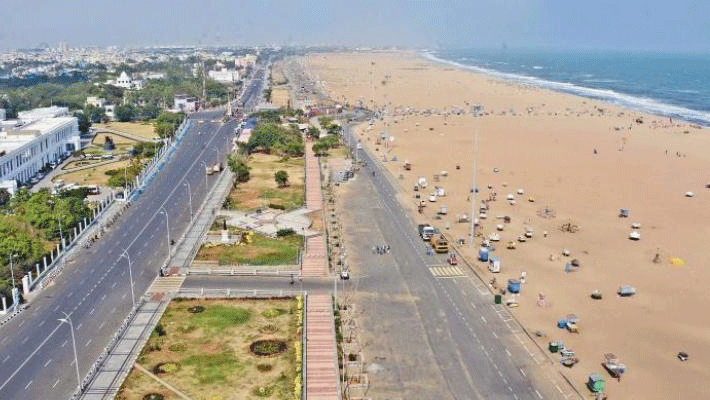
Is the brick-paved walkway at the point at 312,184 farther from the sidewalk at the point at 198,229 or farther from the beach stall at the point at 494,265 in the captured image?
the beach stall at the point at 494,265

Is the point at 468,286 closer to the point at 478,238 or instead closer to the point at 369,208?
the point at 478,238

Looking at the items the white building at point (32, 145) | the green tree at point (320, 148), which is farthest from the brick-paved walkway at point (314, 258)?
the green tree at point (320, 148)

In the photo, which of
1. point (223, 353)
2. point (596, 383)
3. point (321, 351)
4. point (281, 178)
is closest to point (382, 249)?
point (321, 351)

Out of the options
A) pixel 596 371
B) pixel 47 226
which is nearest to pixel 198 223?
pixel 47 226

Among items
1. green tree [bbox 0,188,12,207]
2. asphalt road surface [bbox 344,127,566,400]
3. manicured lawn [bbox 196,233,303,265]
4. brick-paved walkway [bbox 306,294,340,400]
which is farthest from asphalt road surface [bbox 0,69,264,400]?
asphalt road surface [bbox 344,127,566,400]

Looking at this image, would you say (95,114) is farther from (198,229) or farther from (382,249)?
(382,249)

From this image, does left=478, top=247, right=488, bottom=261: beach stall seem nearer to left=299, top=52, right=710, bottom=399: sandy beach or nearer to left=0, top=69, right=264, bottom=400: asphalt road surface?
left=299, top=52, right=710, bottom=399: sandy beach
